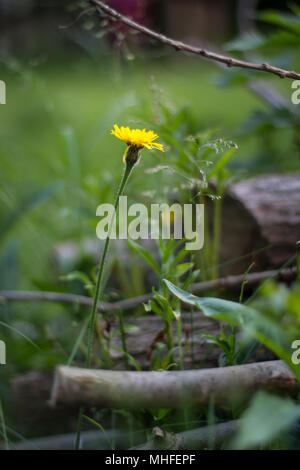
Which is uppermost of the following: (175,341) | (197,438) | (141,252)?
(141,252)

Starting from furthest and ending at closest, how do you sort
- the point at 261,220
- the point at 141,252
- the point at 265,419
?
the point at 261,220 → the point at 141,252 → the point at 265,419

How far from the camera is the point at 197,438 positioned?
1.86 feet

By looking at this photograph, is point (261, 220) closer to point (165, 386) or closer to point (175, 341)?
point (175, 341)

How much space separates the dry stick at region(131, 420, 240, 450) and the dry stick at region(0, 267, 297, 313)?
211 mm

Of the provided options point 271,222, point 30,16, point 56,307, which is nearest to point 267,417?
point 271,222

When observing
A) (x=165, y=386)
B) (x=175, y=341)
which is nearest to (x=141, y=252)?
(x=175, y=341)

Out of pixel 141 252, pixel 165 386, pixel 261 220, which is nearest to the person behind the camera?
pixel 165 386

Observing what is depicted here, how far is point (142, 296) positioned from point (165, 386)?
18.3 inches

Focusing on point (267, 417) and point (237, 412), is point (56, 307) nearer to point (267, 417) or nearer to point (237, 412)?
point (237, 412)

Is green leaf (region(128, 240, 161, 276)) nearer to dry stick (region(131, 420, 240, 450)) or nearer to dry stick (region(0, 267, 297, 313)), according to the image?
dry stick (region(0, 267, 297, 313))

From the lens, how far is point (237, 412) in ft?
1.96

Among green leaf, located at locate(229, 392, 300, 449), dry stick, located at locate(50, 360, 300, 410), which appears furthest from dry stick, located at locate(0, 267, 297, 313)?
green leaf, located at locate(229, 392, 300, 449)

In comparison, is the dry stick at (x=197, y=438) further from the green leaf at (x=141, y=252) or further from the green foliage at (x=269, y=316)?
the green leaf at (x=141, y=252)
